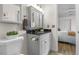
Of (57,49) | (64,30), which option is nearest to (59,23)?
(64,30)

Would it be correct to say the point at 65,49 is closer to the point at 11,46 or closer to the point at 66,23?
the point at 66,23

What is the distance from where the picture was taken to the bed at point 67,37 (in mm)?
1068

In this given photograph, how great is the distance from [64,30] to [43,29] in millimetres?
219

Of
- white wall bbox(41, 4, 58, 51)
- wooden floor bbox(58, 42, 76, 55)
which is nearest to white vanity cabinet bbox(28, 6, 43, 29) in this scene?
white wall bbox(41, 4, 58, 51)

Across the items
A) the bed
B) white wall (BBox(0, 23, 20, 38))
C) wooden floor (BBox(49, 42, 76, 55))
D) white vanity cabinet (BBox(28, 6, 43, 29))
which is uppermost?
white vanity cabinet (BBox(28, 6, 43, 29))

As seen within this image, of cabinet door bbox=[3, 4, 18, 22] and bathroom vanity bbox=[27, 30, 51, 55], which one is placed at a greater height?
cabinet door bbox=[3, 4, 18, 22]

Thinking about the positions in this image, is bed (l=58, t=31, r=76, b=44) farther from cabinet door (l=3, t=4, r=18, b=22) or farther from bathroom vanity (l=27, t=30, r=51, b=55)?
cabinet door (l=3, t=4, r=18, b=22)

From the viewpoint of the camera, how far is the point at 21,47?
3.59ft

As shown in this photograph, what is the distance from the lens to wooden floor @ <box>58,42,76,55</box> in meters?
1.08

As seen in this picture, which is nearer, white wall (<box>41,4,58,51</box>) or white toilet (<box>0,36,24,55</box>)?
white toilet (<box>0,36,24,55</box>)

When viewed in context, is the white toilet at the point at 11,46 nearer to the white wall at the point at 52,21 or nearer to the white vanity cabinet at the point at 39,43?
the white vanity cabinet at the point at 39,43

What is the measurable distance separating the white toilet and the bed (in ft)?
1.32

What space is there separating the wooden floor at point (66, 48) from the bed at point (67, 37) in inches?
1.6

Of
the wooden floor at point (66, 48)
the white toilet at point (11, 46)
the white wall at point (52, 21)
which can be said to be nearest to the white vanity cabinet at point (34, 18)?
the white wall at point (52, 21)
